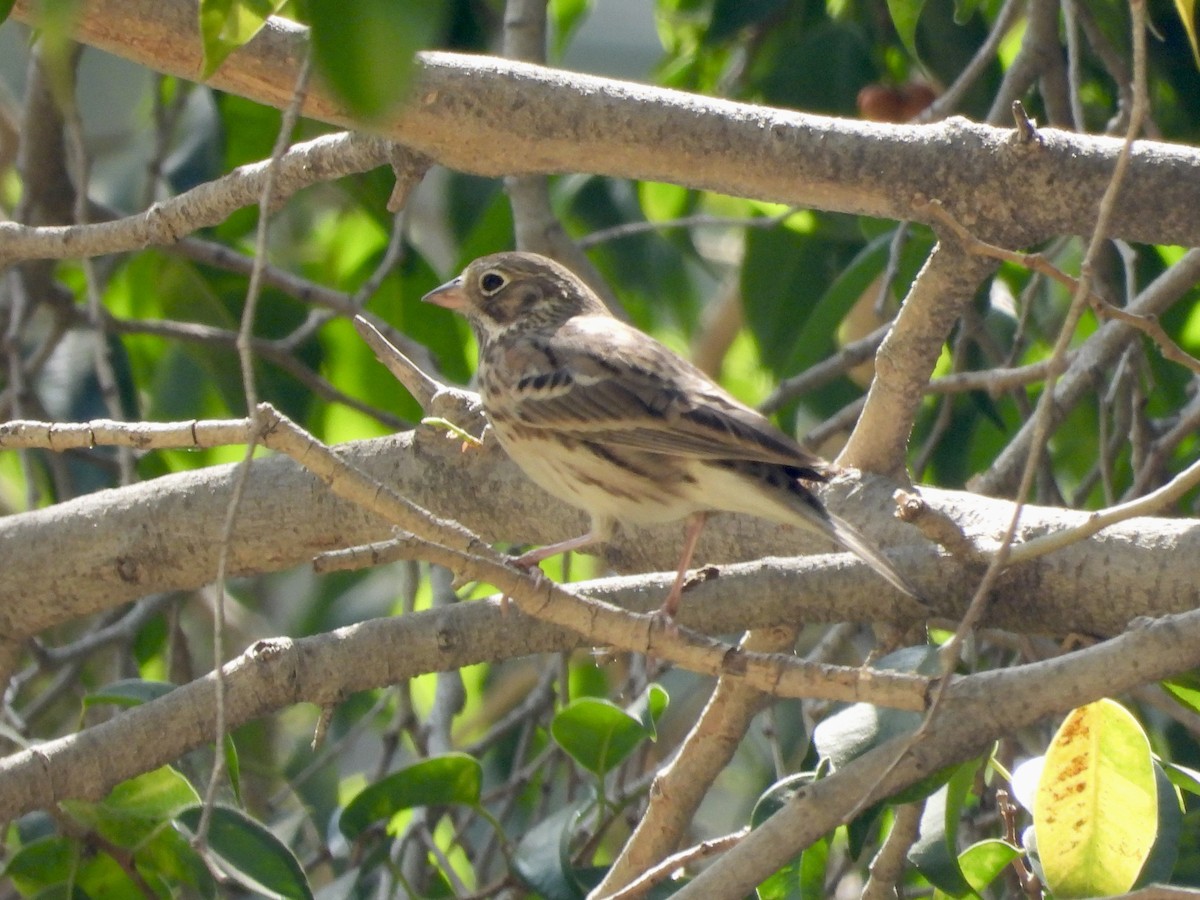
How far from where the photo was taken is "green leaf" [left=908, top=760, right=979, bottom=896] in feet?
8.06

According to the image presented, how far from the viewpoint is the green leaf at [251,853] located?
8.73 feet

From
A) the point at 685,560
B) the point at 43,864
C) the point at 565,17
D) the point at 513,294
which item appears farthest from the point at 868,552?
the point at 565,17

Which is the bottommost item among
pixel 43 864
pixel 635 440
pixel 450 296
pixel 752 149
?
pixel 43 864

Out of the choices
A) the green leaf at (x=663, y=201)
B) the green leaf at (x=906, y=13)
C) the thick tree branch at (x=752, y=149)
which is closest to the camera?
the thick tree branch at (x=752, y=149)

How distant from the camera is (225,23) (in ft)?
4.73

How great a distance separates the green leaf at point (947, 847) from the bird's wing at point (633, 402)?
819 mm

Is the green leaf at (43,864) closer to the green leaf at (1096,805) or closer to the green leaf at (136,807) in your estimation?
the green leaf at (136,807)

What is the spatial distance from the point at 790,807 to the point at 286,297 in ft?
9.99

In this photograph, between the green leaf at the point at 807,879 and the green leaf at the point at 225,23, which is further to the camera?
the green leaf at the point at 807,879

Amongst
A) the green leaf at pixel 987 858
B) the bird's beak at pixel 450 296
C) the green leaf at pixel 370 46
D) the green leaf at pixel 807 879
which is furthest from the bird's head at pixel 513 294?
the green leaf at pixel 370 46

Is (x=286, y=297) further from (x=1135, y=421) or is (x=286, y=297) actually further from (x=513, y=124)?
(x=1135, y=421)

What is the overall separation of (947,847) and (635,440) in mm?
1389

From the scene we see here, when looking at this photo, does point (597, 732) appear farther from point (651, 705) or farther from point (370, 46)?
point (370, 46)

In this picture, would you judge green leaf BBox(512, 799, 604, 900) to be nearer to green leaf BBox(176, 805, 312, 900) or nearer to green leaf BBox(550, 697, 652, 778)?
green leaf BBox(550, 697, 652, 778)
